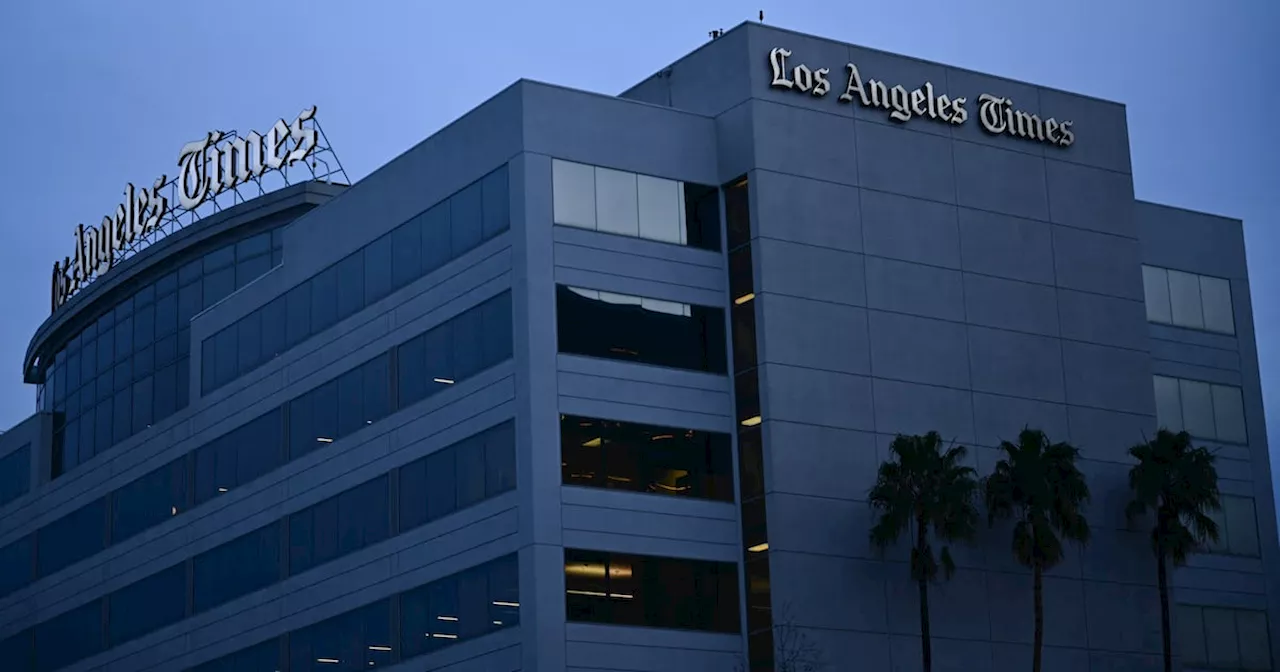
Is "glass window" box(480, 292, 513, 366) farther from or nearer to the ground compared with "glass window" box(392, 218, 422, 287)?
nearer to the ground

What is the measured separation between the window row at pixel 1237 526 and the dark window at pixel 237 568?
3870 centimetres

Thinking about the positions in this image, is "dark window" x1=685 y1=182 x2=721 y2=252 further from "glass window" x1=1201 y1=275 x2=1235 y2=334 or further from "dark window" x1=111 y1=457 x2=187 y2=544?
"dark window" x1=111 y1=457 x2=187 y2=544

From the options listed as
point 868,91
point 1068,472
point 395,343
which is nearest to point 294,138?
point 395,343

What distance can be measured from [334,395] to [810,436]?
67.2 ft

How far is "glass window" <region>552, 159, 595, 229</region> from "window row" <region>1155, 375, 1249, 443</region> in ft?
87.5

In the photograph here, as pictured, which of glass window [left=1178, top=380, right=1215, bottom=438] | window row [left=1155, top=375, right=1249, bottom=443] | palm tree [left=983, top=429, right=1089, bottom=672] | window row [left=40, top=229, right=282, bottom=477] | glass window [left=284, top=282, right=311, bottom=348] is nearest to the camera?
palm tree [left=983, top=429, right=1089, bottom=672]

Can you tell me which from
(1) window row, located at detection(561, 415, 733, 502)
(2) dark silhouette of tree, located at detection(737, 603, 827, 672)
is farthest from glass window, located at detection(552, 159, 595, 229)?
(2) dark silhouette of tree, located at detection(737, 603, 827, 672)

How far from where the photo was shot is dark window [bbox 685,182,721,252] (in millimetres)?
74312

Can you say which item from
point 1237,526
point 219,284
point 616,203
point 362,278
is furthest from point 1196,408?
point 219,284

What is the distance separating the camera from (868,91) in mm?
76688

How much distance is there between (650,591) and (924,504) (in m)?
9.83

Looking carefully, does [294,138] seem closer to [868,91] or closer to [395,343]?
[395,343]

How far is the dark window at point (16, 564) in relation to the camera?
107 m

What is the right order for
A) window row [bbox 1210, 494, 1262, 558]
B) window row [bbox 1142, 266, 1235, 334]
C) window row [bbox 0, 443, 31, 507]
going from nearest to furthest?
window row [bbox 1210, 494, 1262, 558] < window row [bbox 1142, 266, 1235, 334] < window row [bbox 0, 443, 31, 507]
